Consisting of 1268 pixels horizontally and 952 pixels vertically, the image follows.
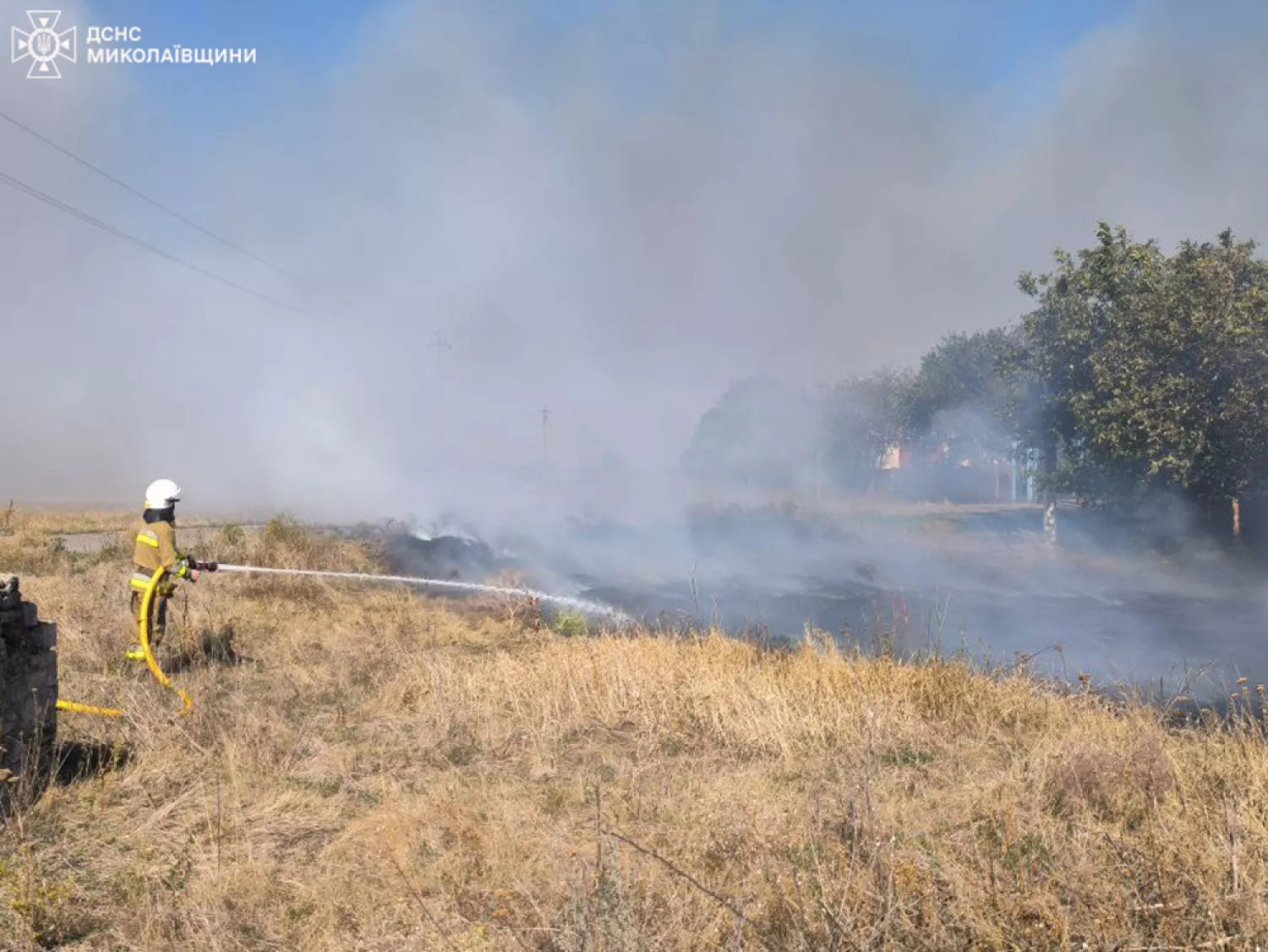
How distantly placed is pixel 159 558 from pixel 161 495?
21.3 inches

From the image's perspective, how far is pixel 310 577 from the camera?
35.4ft

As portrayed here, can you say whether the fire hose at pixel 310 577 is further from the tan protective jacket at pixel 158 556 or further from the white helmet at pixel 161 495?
the white helmet at pixel 161 495

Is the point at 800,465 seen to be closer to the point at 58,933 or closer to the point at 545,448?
the point at 545,448

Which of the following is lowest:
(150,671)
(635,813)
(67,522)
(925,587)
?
(925,587)

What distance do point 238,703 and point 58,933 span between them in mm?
3015

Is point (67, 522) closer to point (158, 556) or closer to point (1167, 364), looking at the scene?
point (158, 556)

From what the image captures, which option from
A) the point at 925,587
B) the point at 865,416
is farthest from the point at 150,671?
the point at 865,416

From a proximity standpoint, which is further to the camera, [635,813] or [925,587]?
[925,587]

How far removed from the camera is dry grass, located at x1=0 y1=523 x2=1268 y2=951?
2.78 m

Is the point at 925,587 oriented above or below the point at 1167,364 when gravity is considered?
below

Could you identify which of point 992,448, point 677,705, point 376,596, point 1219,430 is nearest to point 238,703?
point 677,705

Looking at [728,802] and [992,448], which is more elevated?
[992,448]

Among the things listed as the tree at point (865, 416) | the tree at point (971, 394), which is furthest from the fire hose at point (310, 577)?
the tree at point (865, 416)

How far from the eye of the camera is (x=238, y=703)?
19.4 feet
